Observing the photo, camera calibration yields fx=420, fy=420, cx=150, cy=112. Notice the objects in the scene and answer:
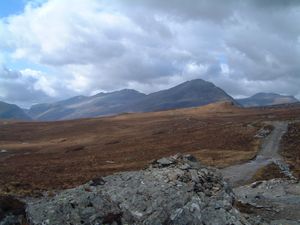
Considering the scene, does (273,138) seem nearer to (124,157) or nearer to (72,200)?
(124,157)

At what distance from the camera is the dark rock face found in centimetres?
2031

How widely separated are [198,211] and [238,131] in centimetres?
8138

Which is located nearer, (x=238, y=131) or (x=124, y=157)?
(x=124, y=157)

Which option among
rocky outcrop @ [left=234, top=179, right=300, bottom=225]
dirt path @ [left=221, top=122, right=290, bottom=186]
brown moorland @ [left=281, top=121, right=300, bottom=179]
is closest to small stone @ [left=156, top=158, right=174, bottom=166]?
rocky outcrop @ [left=234, top=179, right=300, bottom=225]

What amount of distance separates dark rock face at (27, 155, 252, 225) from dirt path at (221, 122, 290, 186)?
2530cm

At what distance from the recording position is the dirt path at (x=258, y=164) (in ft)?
173

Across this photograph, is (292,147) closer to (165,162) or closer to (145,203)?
(165,162)

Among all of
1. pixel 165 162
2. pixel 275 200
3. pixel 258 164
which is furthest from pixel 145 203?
pixel 258 164

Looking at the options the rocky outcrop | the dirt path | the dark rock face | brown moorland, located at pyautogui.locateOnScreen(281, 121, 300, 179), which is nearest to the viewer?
the dark rock face

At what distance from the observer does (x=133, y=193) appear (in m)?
22.1

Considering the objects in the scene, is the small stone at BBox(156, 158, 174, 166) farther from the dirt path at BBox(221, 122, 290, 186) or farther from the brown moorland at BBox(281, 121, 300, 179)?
the brown moorland at BBox(281, 121, 300, 179)

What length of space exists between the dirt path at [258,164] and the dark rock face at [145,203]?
2530 centimetres

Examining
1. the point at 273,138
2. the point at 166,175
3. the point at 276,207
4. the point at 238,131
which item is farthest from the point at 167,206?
the point at 238,131

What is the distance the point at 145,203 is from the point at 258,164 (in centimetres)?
4401
